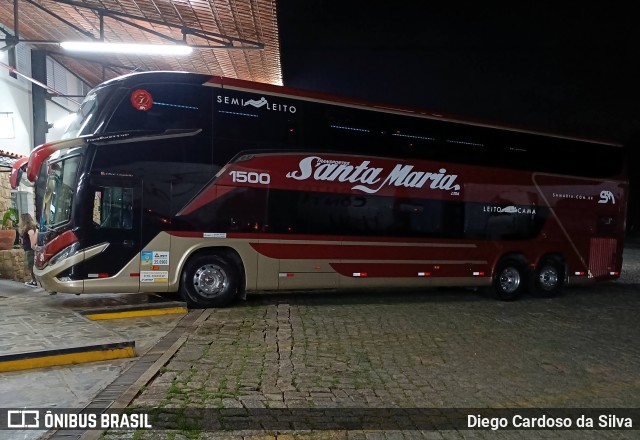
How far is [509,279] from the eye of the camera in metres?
11.6

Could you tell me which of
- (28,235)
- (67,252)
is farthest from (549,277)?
(28,235)

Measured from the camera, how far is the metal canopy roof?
36.8 feet

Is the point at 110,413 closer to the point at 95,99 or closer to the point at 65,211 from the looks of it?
the point at 65,211

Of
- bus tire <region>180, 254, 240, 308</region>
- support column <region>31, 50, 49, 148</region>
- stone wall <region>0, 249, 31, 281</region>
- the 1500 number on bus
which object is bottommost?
stone wall <region>0, 249, 31, 281</region>

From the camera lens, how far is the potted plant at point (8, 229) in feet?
43.4

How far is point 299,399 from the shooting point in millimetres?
4578

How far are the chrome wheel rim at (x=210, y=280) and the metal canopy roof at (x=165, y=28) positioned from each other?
19.3ft

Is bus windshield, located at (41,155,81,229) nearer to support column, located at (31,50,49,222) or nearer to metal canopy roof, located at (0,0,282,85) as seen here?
metal canopy roof, located at (0,0,282,85)

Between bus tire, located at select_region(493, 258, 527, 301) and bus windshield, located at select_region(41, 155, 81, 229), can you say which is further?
bus tire, located at select_region(493, 258, 527, 301)

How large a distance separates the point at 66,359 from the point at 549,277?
10907mm

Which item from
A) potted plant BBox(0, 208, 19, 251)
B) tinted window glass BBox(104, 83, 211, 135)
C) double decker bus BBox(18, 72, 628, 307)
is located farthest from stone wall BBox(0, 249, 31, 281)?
tinted window glass BBox(104, 83, 211, 135)

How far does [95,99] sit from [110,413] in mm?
6411

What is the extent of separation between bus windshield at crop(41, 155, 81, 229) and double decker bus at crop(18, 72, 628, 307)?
0.12 feet

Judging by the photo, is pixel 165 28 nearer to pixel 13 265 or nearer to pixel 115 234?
pixel 115 234
